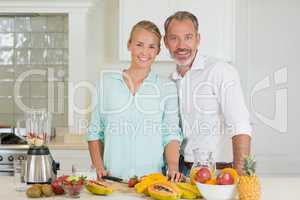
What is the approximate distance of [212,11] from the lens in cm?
396

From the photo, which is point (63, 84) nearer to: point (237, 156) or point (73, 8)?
point (73, 8)

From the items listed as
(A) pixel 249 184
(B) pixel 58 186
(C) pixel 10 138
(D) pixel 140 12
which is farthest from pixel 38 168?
(D) pixel 140 12

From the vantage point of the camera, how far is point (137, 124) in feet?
8.30

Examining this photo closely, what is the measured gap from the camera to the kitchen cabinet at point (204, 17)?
3963 millimetres

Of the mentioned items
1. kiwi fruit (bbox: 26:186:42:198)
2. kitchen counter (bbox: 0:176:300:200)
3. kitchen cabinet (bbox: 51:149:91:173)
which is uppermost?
kiwi fruit (bbox: 26:186:42:198)

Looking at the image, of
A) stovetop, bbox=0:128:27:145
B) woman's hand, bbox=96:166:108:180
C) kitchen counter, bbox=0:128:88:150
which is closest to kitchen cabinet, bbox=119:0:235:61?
kitchen counter, bbox=0:128:88:150

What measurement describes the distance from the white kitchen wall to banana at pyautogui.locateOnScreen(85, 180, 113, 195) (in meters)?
2.33

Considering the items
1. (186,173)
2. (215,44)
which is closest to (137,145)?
(186,173)

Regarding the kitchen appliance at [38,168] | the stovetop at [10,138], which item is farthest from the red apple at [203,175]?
the stovetop at [10,138]

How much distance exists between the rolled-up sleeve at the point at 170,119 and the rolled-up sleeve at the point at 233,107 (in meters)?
0.26

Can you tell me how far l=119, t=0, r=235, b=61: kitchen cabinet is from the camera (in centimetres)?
396

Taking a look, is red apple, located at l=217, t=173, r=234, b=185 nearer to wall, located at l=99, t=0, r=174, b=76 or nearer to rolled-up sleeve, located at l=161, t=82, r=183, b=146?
rolled-up sleeve, located at l=161, t=82, r=183, b=146

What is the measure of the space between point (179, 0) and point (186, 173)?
1771 mm

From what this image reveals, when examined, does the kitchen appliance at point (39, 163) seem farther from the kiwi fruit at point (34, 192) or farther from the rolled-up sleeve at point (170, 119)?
the rolled-up sleeve at point (170, 119)
